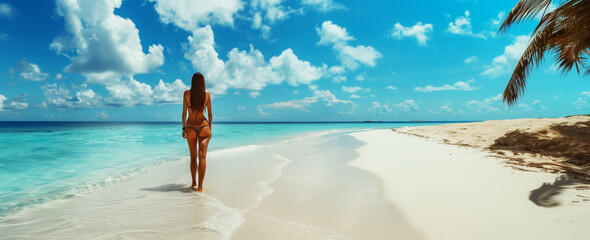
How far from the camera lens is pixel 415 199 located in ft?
11.5

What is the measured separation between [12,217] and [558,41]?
45.5 ft

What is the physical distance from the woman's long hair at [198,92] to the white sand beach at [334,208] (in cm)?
158

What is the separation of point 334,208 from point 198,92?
3031 millimetres

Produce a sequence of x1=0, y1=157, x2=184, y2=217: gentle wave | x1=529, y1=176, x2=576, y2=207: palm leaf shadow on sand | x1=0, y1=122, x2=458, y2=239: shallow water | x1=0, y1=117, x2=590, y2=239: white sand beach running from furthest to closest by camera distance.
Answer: x1=0, y1=157, x2=184, y2=217: gentle wave < x1=529, y1=176, x2=576, y2=207: palm leaf shadow on sand < x1=0, y1=122, x2=458, y2=239: shallow water < x1=0, y1=117, x2=590, y2=239: white sand beach

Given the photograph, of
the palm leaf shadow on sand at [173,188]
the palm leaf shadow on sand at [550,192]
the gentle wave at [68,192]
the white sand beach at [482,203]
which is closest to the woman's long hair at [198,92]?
the palm leaf shadow on sand at [173,188]

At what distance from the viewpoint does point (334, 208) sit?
3.30 m

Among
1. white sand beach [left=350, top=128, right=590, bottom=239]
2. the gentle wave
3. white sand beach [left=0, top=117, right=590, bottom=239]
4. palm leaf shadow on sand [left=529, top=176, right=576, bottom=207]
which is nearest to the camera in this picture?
white sand beach [left=350, top=128, right=590, bottom=239]

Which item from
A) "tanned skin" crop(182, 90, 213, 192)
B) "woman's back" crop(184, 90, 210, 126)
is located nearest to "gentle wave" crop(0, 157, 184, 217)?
"tanned skin" crop(182, 90, 213, 192)

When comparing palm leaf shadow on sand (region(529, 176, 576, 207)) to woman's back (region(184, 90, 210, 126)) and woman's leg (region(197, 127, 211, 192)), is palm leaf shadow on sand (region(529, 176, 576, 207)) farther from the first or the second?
woman's back (region(184, 90, 210, 126))

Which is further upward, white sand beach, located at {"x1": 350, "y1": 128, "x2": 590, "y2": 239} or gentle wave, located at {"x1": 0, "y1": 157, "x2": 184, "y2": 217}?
white sand beach, located at {"x1": 350, "y1": 128, "x2": 590, "y2": 239}

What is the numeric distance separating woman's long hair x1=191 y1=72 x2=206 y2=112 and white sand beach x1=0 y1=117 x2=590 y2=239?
62.4 inches

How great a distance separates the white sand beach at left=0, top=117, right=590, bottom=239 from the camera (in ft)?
8.36

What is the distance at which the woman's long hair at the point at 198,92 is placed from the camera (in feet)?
13.7

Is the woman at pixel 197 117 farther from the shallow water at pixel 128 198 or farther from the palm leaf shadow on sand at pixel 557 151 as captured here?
the palm leaf shadow on sand at pixel 557 151
